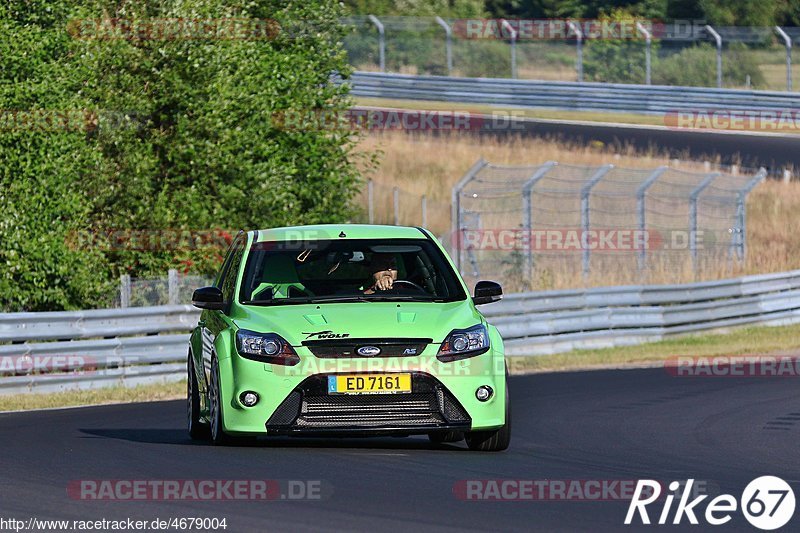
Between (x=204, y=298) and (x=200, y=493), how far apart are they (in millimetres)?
2863

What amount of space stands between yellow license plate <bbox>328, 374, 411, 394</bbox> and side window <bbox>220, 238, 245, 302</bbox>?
4.76 ft

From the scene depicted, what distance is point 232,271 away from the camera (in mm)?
12281

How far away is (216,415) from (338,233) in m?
1.70

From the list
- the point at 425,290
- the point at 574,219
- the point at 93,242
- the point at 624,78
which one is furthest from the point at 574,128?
the point at 425,290

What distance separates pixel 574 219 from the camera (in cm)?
Answer: 3616

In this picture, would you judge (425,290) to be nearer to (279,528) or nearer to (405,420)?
(405,420)

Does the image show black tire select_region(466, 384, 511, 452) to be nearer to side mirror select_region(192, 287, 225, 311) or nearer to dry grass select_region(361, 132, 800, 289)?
side mirror select_region(192, 287, 225, 311)

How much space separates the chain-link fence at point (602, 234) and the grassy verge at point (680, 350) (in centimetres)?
251

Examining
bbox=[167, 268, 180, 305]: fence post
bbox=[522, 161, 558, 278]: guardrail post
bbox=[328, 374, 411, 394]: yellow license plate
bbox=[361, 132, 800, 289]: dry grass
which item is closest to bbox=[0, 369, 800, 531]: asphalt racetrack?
bbox=[328, 374, 411, 394]: yellow license plate

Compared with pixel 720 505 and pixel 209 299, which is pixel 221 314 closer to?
pixel 209 299

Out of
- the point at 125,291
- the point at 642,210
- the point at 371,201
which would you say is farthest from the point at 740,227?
the point at 125,291

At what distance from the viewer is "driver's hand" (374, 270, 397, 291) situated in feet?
38.8

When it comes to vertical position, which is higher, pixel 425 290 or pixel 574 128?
pixel 425 290

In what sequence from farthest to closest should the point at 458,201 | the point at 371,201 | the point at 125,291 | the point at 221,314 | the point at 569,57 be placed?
the point at 569,57 → the point at 371,201 → the point at 458,201 → the point at 125,291 → the point at 221,314
